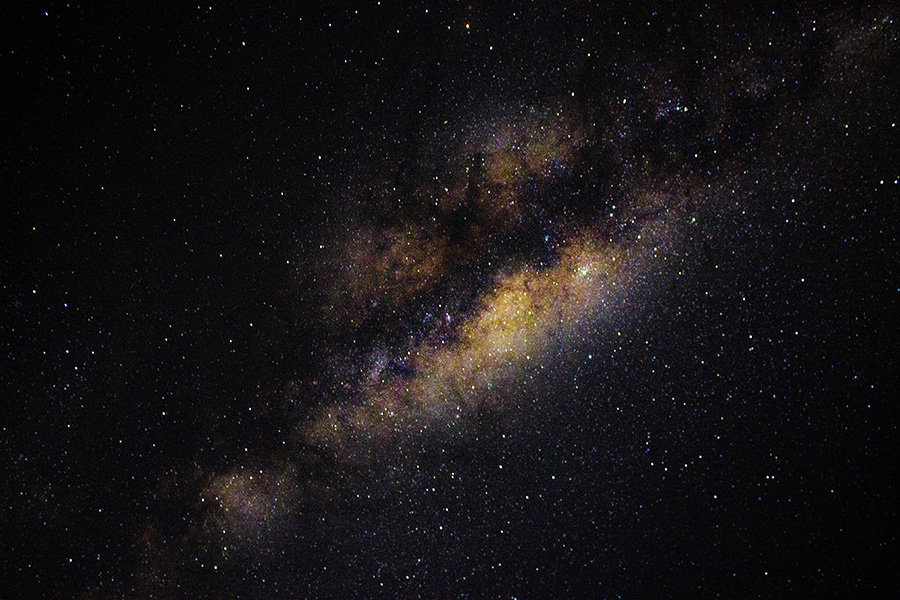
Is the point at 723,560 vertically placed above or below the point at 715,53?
below

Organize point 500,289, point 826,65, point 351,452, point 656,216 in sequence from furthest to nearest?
1. point 351,452
2. point 500,289
3. point 656,216
4. point 826,65

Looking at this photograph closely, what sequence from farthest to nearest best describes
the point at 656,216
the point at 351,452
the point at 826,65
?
the point at 351,452 < the point at 656,216 < the point at 826,65

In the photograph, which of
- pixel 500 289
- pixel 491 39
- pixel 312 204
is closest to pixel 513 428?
pixel 500 289

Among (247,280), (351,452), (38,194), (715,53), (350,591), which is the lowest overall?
(350,591)

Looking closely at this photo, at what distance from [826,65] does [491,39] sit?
3.87 feet

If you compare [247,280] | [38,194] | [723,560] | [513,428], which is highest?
[38,194]

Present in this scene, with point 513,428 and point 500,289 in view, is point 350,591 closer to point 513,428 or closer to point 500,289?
point 513,428

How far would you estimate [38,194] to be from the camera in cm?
140

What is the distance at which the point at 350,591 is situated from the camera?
159 cm

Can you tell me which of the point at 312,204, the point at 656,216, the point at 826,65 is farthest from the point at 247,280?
the point at 826,65

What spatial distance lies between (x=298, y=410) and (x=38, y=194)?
1.43m

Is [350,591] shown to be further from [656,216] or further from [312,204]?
[656,216]

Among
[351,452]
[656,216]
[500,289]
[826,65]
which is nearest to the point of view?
[826,65]

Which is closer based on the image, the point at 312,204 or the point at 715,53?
the point at 715,53
